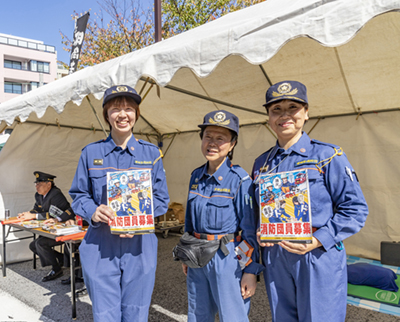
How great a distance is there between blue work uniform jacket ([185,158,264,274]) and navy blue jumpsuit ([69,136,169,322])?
297mm

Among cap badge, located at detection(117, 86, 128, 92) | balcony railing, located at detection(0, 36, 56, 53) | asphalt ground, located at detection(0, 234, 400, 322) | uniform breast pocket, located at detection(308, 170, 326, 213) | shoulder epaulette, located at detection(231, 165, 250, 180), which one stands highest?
balcony railing, located at detection(0, 36, 56, 53)

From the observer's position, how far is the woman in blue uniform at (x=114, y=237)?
6.11 feet

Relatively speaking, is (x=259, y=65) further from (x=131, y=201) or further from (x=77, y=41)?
(x=77, y=41)

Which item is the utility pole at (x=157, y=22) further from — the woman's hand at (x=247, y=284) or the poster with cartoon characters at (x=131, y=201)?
the woman's hand at (x=247, y=284)

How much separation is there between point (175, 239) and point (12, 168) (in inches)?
147

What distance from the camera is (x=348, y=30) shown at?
174 cm

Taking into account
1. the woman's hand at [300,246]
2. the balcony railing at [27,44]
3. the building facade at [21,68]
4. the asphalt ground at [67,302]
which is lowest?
the asphalt ground at [67,302]

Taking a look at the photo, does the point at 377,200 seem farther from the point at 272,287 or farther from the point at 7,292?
the point at 7,292

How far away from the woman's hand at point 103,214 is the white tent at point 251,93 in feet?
4.21

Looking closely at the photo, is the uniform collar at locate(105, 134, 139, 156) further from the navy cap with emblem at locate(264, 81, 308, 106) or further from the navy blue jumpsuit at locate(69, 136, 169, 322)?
the navy cap with emblem at locate(264, 81, 308, 106)

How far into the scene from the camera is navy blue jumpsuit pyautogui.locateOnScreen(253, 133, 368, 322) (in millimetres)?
1453

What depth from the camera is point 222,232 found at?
183cm

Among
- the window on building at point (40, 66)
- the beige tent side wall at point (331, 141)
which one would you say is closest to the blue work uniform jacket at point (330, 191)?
the beige tent side wall at point (331, 141)

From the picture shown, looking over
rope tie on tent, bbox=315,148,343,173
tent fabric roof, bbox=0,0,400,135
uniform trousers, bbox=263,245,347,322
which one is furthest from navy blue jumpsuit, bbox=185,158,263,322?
tent fabric roof, bbox=0,0,400,135
